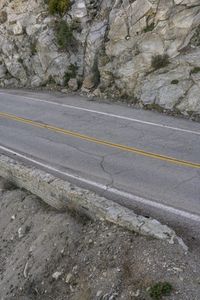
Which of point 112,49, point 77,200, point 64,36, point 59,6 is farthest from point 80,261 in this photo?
point 59,6

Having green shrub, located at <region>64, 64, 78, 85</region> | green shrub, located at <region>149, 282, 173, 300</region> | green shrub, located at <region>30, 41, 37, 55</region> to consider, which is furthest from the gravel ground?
green shrub, located at <region>30, 41, 37, 55</region>

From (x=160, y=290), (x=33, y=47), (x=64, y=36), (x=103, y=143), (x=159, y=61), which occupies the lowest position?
(x=103, y=143)

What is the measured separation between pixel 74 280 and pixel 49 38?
18.4m

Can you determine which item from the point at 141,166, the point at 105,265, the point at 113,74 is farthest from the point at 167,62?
the point at 105,265

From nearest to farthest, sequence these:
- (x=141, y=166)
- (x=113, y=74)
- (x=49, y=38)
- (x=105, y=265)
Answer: (x=105, y=265) → (x=141, y=166) → (x=113, y=74) → (x=49, y=38)

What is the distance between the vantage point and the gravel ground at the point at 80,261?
300 inches

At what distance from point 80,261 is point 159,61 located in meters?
12.6

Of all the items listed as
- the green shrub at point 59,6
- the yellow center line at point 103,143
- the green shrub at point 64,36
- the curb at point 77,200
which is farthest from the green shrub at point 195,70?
the green shrub at point 59,6

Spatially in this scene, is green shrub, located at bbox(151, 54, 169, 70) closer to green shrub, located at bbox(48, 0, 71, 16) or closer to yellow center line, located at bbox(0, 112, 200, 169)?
yellow center line, located at bbox(0, 112, 200, 169)

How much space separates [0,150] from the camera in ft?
51.6

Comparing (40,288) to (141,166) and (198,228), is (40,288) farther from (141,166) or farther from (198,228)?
(141,166)

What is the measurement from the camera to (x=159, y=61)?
63.4 feet

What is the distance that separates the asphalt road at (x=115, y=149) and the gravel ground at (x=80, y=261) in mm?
1496

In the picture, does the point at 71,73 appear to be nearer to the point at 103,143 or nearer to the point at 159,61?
the point at 159,61
